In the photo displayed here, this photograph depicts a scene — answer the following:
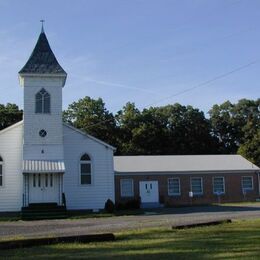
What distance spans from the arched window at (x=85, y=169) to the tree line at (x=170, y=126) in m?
28.4

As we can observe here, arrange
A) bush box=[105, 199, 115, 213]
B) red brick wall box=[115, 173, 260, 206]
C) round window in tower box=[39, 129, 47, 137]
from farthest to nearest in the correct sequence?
1. red brick wall box=[115, 173, 260, 206]
2. round window in tower box=[39, 129, 47, 137]
3. bush box=[105, 199, 115, 213]

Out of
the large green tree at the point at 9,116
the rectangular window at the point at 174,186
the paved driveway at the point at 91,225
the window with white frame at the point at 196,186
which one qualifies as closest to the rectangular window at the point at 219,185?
the window with white frame at the point at 196,186

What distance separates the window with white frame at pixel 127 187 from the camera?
148 ft

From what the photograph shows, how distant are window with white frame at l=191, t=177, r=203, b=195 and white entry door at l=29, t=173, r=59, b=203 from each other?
16.1 metres

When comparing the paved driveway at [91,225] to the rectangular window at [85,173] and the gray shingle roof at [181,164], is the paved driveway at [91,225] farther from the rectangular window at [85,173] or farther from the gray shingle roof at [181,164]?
the gray shingle roof at [181,164]

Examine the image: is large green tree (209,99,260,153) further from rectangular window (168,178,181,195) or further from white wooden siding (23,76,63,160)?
white wooden siding (23,76,63,160)

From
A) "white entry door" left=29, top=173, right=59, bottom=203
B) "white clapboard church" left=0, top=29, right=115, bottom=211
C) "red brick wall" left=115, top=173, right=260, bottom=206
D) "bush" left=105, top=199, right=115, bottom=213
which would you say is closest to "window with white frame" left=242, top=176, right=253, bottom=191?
"red brick wall" left=115, top=173, right=260, bottom=206

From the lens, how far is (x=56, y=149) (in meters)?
34.6

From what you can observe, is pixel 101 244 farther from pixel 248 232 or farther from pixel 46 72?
→ pixel 46 72

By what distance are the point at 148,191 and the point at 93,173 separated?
1031 cm

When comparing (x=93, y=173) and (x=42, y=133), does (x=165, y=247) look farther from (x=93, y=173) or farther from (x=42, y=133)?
(x=93, y=173)

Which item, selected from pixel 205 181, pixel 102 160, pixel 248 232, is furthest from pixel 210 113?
pixel 248 232

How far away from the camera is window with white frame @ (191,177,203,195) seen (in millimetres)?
46562

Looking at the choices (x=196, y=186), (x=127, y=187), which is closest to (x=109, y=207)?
(x=127, y=187)
